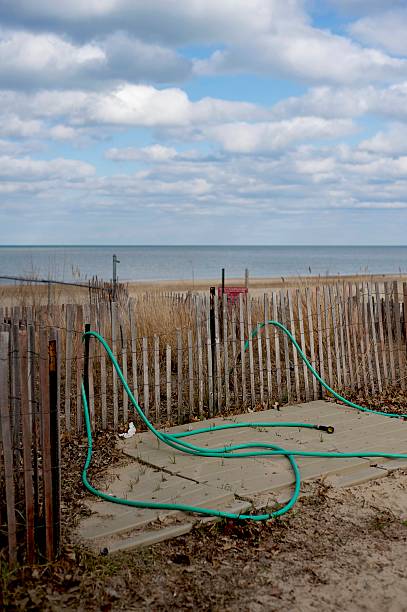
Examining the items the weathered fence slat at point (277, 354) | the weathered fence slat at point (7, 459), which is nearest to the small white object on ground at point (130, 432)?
the weathered fence slat at point (277, 354)

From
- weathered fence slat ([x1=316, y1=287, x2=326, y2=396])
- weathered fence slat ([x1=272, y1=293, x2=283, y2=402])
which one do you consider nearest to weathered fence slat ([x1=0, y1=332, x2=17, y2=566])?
weathered fence slat ([x1=272, y1=293, x2=283, y2=402])

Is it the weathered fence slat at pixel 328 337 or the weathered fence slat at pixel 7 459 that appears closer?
the weathered fence slat at pixel 7 459

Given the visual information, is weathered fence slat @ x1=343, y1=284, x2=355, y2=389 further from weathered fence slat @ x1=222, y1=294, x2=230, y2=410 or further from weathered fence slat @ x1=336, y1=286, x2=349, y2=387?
weathered fence slat @ x1=222, y1=294, x2=230, y2=410

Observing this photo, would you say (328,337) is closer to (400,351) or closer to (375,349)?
(375,349)

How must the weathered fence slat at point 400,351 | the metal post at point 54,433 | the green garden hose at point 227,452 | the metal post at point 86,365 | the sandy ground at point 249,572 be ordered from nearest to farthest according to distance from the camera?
the sandy ground at point 249,572 → the metal post at point 54,433 → the green garden hose at point 227,452 → the metal post at point 86,365 → the weathered fence slat at point 400,351

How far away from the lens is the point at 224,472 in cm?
443

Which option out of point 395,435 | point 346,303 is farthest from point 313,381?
point 395,435

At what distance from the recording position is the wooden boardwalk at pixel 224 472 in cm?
361

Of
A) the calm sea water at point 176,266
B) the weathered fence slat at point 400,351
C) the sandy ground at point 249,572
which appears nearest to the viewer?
the sandy ground at point 249,572

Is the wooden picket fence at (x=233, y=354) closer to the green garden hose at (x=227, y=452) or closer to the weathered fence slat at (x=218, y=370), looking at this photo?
the weathered fence slat at (x=218, y=370)

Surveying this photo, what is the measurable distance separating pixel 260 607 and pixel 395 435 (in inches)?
109

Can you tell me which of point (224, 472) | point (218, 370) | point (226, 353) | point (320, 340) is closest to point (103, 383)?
point (218, 370)

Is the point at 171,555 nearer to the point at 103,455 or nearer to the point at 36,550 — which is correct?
the point at 36,550

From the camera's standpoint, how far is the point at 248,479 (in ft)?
14.0
